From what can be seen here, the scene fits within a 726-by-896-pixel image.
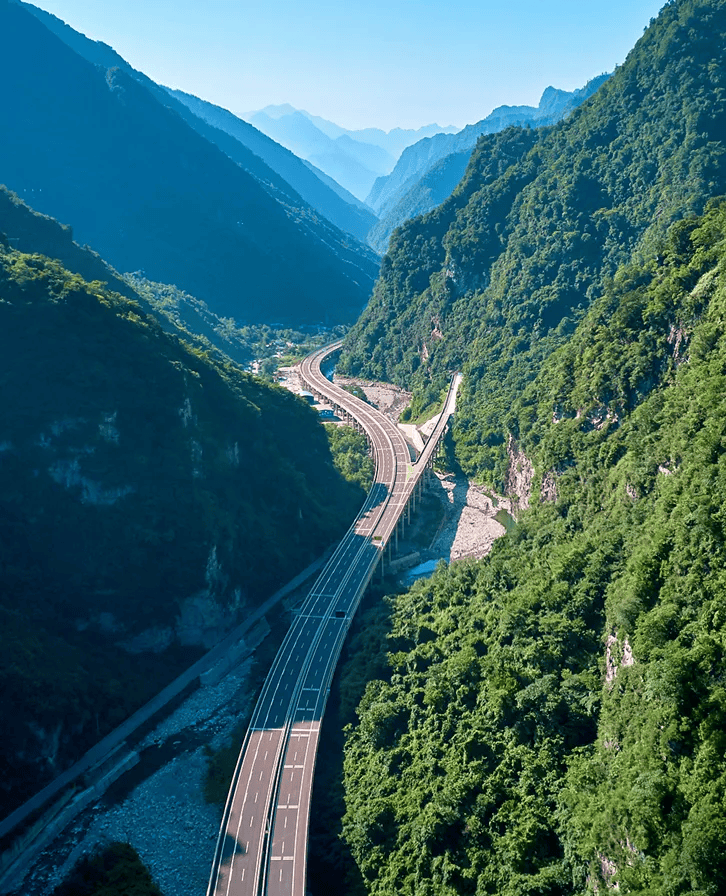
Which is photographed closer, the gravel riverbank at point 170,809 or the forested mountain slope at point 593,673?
the forested mountain slope at point 593,673

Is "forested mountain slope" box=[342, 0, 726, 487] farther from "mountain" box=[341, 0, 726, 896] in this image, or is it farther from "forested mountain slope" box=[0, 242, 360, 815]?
"forested mountain slope" box=[0, 242, 360, 815]

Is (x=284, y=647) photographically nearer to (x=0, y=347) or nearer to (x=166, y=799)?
(x=166, y=799)

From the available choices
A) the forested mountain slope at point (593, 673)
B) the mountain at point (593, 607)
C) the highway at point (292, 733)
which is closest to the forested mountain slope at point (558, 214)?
the mountain at point (593, 607)

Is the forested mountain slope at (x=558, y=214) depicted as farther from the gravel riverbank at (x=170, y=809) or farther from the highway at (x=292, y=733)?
the gravel riverbank at (x=170, y=809)

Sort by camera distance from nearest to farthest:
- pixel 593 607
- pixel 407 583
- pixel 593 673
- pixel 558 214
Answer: pixel 593 673 → pixel 593 607 → pixel 407 583 → pixel 558 214

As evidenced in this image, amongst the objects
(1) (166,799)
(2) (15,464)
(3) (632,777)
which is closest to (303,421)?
(2) (15,464)

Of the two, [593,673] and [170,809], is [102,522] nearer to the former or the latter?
[170,809]

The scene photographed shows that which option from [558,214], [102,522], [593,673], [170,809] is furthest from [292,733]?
[558,214]
